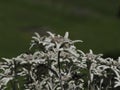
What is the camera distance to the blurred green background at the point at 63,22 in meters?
26.4

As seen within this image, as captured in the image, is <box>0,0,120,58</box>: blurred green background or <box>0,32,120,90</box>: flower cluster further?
<box>0,0,120,58</box>: blurred green background

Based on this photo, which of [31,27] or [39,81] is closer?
[39,81]

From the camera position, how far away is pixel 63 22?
3572cm

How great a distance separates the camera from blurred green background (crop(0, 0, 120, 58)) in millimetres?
26406

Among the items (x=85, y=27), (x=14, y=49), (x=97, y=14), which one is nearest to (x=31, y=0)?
(x=97, y=14)

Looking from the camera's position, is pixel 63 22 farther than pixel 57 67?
Yes

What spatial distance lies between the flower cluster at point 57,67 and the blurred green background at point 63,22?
15.7 meters

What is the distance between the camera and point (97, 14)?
3991 cm

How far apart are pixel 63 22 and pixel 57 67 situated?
2893 centimetres

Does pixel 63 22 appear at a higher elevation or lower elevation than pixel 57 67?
higher

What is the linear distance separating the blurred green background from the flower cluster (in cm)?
1571

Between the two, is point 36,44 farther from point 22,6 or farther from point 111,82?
point 22,6

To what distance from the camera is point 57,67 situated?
6840mm

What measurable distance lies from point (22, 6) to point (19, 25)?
6.34 metres
